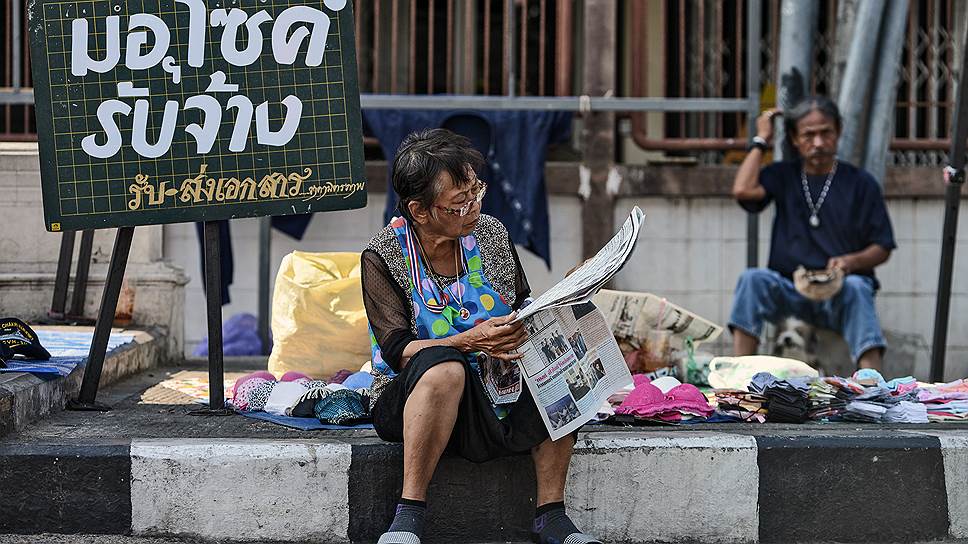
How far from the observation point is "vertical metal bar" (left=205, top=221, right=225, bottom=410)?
3846mm

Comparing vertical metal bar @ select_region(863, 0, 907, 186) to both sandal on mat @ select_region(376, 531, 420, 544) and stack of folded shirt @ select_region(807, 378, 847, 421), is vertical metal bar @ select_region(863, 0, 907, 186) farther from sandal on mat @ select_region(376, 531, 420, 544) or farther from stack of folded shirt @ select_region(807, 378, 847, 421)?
sandal on mat @ select_region(376, 531, 420, 544)

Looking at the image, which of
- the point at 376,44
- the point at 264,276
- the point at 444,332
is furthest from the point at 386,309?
the point at 376,44

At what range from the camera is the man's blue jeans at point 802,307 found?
5.46 meters

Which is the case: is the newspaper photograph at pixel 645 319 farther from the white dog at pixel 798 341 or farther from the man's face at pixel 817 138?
the man's face at pixel 817 138

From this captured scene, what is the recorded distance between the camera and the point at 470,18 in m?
7.36

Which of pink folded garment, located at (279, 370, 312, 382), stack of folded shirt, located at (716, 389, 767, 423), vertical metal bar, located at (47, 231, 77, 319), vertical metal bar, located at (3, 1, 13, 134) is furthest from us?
vertical metal bar, located at (3, 1, 13, 134)

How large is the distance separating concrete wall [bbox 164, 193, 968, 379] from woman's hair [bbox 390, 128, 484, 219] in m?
4.16

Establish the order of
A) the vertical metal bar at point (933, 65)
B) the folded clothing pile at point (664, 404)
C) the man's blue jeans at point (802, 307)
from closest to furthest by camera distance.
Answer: the folded clothing pile at point (664, 404) → the man's blue jeans at point (802, 307) → the vertical metal bar at point (933, 65)

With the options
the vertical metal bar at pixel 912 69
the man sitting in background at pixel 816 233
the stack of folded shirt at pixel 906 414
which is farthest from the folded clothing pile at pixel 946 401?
the vertical metal bar at pixel 912 69

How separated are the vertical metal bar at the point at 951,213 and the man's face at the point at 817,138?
0.71 meters

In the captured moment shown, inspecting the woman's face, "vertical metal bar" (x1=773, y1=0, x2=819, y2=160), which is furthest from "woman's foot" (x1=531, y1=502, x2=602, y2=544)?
"vertical metal bar" (x1=773, y1=0, x2=819, y2=160)

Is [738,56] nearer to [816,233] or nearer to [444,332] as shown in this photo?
[816,233]

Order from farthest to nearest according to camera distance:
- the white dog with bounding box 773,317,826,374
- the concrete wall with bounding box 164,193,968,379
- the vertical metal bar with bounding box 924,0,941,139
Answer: the vertical metal bar with bounding box 924,0,941,139 → the concrete wall with bounding box 164,193,968,379 → the white dog with bounding box 773,317,826,374

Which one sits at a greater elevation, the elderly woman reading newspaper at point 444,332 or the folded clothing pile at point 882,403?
the elderly woman reading newspaper at point 444,332
